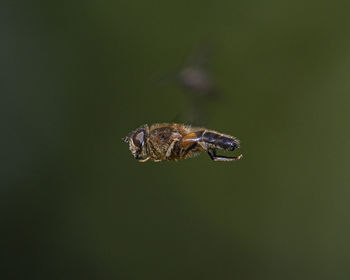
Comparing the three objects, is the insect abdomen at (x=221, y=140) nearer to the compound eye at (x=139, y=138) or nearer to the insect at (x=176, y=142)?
the insect at (x=176, y=142)

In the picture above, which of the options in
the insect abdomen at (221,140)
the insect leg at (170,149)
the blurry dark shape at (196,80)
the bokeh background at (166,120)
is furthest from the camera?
the bokeh background at (166,120)

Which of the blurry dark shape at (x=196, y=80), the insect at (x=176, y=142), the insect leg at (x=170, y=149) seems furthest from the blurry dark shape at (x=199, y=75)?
the insect leg at (x=170, y=149)

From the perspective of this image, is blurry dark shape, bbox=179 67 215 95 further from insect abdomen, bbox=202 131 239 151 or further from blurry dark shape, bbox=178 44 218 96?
insect abdomen, bbox=202 131 239 151

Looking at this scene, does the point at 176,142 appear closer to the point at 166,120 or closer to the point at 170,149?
the point at 170,149

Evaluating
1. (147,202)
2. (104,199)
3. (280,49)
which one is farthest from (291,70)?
(104,199)

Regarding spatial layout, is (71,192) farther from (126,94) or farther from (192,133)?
(192,133)

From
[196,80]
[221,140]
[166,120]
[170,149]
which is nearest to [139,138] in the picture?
[170,149]
